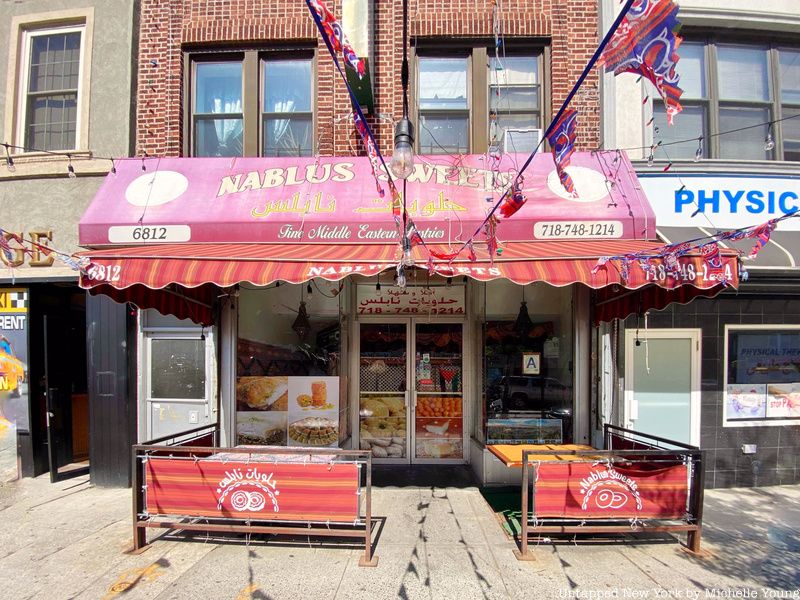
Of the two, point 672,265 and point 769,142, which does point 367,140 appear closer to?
point 672,265

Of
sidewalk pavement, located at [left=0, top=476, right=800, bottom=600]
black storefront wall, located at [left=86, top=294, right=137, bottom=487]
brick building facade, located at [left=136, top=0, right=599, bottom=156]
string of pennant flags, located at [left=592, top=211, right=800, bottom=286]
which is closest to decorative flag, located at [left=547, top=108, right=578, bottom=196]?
string of pennant flags, located at [left=592, top=211, right=800, bottom=286]

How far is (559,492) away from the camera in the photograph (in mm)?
4488

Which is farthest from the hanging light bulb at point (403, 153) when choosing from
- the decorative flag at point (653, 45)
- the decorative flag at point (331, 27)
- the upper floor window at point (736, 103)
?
the upper floor window at point (736, 103)

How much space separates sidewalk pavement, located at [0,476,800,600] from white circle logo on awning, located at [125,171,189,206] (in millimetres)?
4056

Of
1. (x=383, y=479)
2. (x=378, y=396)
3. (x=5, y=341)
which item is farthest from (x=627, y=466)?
(x=5, y=341)

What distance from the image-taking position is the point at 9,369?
6.93 m

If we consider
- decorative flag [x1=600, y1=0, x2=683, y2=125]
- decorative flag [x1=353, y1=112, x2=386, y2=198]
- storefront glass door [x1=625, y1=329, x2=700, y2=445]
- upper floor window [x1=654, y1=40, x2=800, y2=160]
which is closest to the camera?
decorative flag [x1=600, y1=0, x2=683, y2=125]

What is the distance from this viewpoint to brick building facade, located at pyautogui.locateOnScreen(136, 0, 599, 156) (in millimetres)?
7023

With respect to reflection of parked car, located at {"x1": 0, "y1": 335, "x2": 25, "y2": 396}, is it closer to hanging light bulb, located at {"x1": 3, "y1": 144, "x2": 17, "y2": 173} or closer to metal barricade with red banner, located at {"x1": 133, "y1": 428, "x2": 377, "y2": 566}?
hanging light bulb, located at {"x1": 3, "y1": 144, "x2": 17, "y2": 173}

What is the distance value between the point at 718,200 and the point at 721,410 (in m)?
2.98

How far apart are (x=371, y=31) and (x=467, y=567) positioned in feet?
23.2

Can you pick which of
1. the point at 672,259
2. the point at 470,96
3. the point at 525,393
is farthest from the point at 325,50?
the point at 525,393

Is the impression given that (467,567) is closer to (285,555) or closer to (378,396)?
(285,555)

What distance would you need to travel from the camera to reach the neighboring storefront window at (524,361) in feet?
22.3
